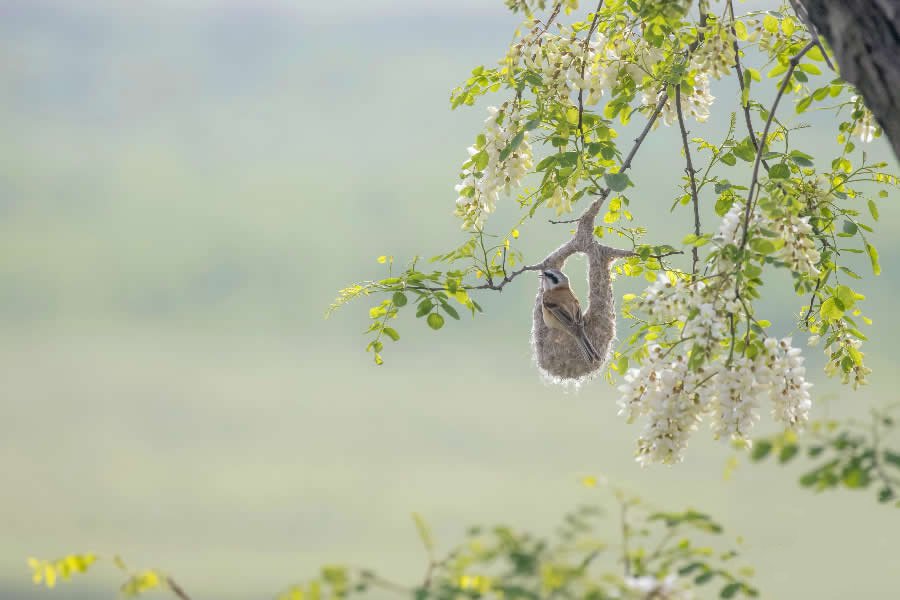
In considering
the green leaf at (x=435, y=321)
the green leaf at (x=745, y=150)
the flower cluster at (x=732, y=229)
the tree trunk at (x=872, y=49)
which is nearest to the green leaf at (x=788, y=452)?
the tree trunk at (x=872, y=49)

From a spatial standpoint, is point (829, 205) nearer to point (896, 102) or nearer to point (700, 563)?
point (896, 102)

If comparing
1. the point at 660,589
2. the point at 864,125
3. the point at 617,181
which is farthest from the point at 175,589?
the point at 864,125

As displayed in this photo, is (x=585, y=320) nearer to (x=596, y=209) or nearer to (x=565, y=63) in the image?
(x=596, y=209)

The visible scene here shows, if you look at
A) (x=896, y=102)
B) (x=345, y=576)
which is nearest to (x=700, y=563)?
(x=345, y=576)

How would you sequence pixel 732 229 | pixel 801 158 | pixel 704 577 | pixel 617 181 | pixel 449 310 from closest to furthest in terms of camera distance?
pixel 704 577 → pixel 732 229 → pixel 617 181 → pixel 801 158 → pixel 449 310

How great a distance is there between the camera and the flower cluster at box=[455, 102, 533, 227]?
246 centimetres

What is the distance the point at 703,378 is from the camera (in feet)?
6.75

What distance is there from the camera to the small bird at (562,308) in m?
2.79

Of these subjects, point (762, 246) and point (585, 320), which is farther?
point (585, 320)

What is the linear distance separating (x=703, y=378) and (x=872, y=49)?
84 centimetres

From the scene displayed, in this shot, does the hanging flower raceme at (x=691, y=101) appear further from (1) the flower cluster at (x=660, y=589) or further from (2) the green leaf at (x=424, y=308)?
(1) the flower cluster at (x=660, y=589)

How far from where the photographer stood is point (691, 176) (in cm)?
266

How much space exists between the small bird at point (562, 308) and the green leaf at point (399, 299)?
510 mm

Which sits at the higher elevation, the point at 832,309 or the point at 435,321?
the point at 435,321
